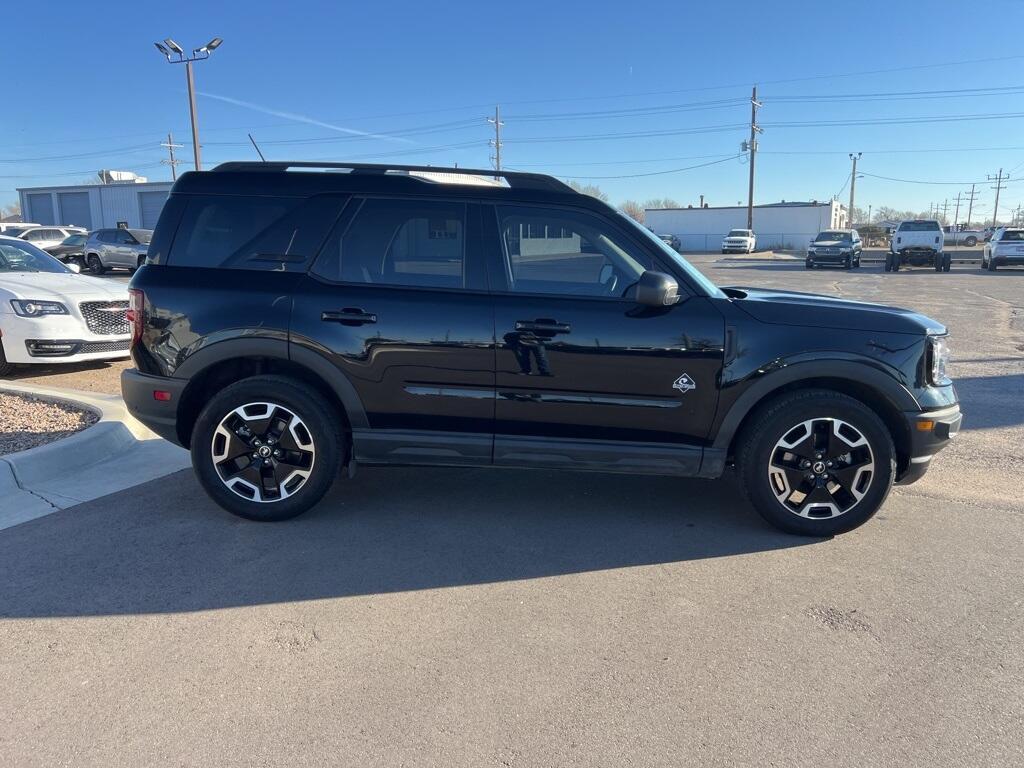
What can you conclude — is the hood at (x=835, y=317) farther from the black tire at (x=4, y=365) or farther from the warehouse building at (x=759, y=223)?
the warehouse building at (x=759, y=223)

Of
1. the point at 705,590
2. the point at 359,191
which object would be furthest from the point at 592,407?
the point at 359,191

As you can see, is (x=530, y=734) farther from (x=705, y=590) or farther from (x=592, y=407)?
(x=592, y=407)

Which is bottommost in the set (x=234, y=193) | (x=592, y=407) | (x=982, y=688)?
(x=982, y=688)

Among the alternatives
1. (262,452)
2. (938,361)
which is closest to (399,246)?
(262,452)

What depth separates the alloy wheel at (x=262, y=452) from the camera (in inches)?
165

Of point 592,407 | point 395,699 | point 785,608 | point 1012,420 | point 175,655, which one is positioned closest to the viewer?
point 395,699

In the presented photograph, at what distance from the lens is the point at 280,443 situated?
421cm

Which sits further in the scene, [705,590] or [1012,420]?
[1012,420]

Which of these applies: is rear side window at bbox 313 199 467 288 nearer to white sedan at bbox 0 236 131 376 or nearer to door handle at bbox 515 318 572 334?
door handle at bbox 515 318 572 334

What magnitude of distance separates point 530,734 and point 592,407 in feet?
6.24

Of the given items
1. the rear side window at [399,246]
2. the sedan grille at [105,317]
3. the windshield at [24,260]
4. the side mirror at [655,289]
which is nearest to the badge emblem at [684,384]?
the side mirror at [655,289]

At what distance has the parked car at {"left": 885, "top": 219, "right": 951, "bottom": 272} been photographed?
30.7 meters

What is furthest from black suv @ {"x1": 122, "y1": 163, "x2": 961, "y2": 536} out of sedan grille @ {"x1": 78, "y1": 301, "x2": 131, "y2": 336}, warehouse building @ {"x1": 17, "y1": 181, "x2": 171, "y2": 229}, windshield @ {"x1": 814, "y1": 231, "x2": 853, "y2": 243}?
warehouse building @ {"x1": 17, "y1": 181, "x2": 171, "y2": 229}

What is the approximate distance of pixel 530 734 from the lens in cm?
249
